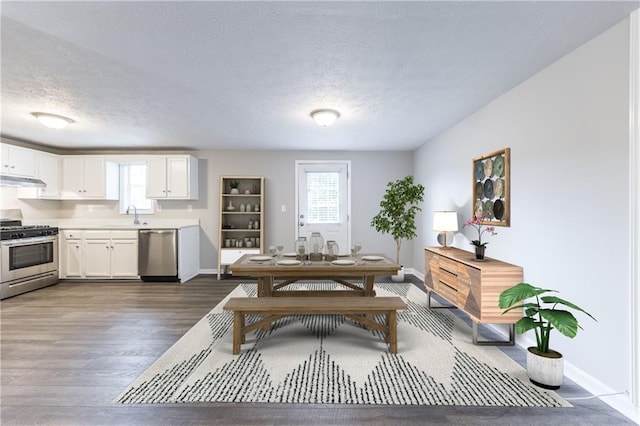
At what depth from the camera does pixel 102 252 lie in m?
4.95

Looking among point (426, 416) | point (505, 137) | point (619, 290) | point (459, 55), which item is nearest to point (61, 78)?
point (459, 55)

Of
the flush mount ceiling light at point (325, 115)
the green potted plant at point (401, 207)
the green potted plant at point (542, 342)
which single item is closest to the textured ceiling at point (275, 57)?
the flush mount ceiling light at point (325, 115)

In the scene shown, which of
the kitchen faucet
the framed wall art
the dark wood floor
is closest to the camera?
the dark wood floor

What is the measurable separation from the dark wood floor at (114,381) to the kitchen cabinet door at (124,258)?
1.14m

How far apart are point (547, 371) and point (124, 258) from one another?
5618 mm

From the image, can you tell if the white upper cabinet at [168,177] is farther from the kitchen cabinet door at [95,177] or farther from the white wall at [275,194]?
the kitchen cabinet door at [95,177]

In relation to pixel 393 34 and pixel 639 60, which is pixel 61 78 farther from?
pixel 639 60

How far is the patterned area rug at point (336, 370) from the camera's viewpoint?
1868 millimetres

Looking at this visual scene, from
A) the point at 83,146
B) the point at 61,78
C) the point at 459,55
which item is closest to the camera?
the point at 459,55

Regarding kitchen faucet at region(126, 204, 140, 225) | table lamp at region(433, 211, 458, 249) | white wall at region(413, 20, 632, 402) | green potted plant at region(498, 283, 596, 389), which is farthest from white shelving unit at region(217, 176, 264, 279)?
green potted plant at region(498, 283, 596, 389)

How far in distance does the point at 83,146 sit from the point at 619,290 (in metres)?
7.08

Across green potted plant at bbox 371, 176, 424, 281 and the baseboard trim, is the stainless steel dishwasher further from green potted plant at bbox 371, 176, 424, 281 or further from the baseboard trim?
the baseboard trim

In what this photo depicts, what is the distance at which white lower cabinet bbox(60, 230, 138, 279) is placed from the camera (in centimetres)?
494

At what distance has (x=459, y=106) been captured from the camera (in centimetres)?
322
